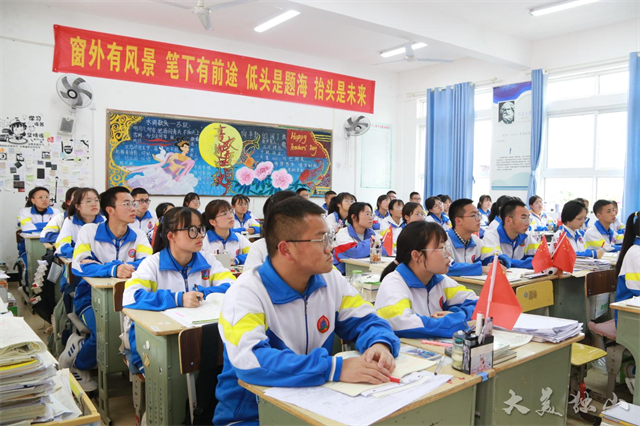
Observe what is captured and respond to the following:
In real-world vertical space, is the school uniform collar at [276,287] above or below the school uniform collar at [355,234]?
above

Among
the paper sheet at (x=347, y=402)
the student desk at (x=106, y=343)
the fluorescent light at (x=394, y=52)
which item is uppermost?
the fluorescent light at (x=394, y=52)

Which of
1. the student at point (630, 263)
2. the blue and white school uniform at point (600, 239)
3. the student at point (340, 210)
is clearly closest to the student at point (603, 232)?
the blue and white school uniform at point (600, 239)

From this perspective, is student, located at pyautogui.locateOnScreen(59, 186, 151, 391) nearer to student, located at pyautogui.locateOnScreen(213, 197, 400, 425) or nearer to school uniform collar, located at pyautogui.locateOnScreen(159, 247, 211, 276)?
school uniform collar, located at pyautogui.locateOnScreen(159, 247, 211, 276)

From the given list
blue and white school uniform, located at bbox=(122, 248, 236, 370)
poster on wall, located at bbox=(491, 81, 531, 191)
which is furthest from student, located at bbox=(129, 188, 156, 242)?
poster on wall, located at bbox=(491, 81, 531, 191)

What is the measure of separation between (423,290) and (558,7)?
19.5ft

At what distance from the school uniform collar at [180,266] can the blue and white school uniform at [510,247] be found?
2.19 metres

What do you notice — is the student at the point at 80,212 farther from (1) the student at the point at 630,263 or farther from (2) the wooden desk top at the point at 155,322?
(1) the student at the point at 630,263

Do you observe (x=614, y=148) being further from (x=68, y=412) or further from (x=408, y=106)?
(x=68, y=412)

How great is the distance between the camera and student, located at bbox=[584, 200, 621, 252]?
16.9ft

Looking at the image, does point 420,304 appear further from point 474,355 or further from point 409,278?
point 474,355

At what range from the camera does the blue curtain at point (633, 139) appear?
22.4 ft

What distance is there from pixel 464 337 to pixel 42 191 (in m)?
5.91

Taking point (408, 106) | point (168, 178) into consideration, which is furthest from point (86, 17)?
point (408, 106)

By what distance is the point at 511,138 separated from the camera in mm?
8328
